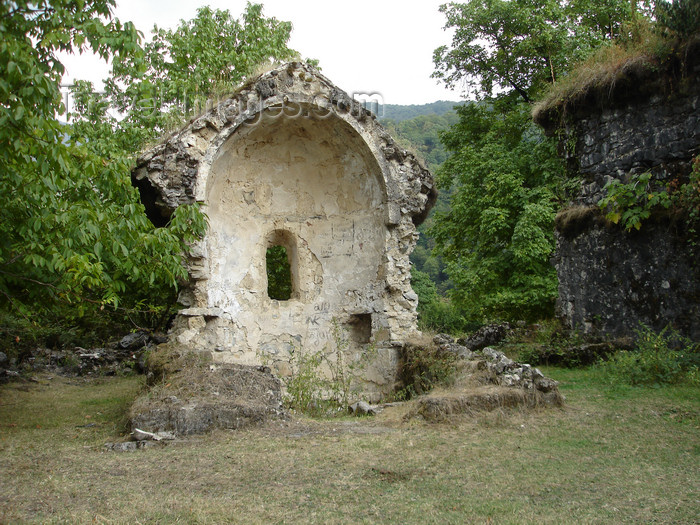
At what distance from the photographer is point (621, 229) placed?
10.4m

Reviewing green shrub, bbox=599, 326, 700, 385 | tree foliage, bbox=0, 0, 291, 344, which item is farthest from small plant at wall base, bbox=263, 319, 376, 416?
green shrub, bbox=599, 326, 700, 385

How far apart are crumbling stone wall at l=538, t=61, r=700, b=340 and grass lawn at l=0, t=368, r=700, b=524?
9.28ft

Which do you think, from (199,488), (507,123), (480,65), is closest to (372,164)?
(199,488)

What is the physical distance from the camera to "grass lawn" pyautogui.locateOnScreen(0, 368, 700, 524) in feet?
12.5

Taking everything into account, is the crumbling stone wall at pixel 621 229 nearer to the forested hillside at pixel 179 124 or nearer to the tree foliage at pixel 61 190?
the forested hillside at pixel 179 124

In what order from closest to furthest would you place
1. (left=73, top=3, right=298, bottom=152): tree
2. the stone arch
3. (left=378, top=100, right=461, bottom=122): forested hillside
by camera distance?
the stone arch → (left=73, top=3, right=298, bottom=152): tree → (left=378, top=100, right=461, bottom=122): forested hillside

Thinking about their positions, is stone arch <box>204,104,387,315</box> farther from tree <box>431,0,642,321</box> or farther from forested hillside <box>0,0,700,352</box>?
tree <box>431,0,642,321</box>

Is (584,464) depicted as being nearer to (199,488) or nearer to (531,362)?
(199,488)

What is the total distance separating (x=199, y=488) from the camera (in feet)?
14.1

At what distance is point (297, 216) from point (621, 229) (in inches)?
234

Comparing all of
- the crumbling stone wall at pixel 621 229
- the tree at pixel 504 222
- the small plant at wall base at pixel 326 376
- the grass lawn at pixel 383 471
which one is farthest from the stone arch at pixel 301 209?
the tree at pixel 504 222

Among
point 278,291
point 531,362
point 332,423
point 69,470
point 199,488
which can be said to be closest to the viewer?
point 199,488

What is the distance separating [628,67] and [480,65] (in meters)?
11.3

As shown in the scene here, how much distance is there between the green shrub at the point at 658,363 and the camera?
8.12m
